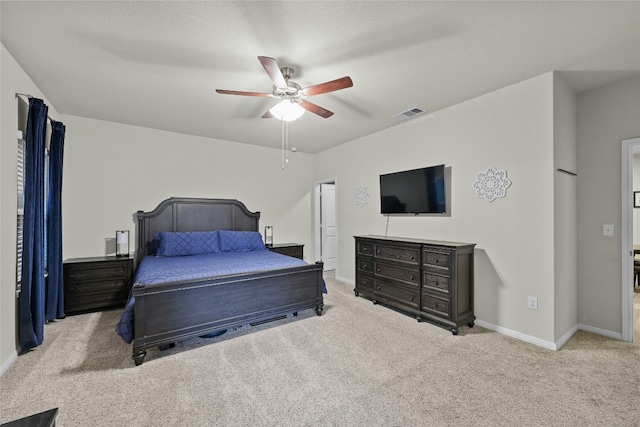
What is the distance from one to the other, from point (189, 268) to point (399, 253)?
100 inches

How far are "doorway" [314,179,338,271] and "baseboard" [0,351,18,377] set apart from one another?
4.55 meters

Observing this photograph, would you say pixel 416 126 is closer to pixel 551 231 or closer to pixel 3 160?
pixel 551 231

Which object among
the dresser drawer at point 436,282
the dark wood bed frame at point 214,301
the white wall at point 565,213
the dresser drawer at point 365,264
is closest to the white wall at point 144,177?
the dark wood bed frame at point 214,301

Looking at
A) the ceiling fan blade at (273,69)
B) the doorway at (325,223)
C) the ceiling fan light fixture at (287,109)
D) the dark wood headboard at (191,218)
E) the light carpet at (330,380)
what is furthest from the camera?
the doorway at (325,223)

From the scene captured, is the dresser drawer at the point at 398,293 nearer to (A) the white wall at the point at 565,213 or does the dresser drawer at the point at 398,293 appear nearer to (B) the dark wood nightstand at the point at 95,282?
(A) the white wall at the point at 565,213

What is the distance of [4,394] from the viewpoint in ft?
6.61

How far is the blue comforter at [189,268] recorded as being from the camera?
8.20 feet

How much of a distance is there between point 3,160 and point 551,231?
15.9ft

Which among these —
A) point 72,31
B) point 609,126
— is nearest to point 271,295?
point 72,31

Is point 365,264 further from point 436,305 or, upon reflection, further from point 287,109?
point 287,109

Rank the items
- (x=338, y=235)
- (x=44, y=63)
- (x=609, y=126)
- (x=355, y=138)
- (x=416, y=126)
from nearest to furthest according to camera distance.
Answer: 1. (x=44, y=63)
2. (x=609, y=126)
3. (x=416, y=126)
4. (x=355, y=138)
5. (x=338, y=235)

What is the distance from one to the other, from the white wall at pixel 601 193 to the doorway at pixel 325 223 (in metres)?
3.96

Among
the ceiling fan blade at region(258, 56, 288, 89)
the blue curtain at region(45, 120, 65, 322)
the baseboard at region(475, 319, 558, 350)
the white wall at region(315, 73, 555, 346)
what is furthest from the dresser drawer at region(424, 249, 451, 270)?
the blue curtain at region(45, 120, 65, 322)

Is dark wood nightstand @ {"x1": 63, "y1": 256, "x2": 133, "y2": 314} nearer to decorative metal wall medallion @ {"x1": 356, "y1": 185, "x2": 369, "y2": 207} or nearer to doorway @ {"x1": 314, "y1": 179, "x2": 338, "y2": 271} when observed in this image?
doorway @ {"x1": 314, "y1": 179, "x2": 338, "y2": 271}
